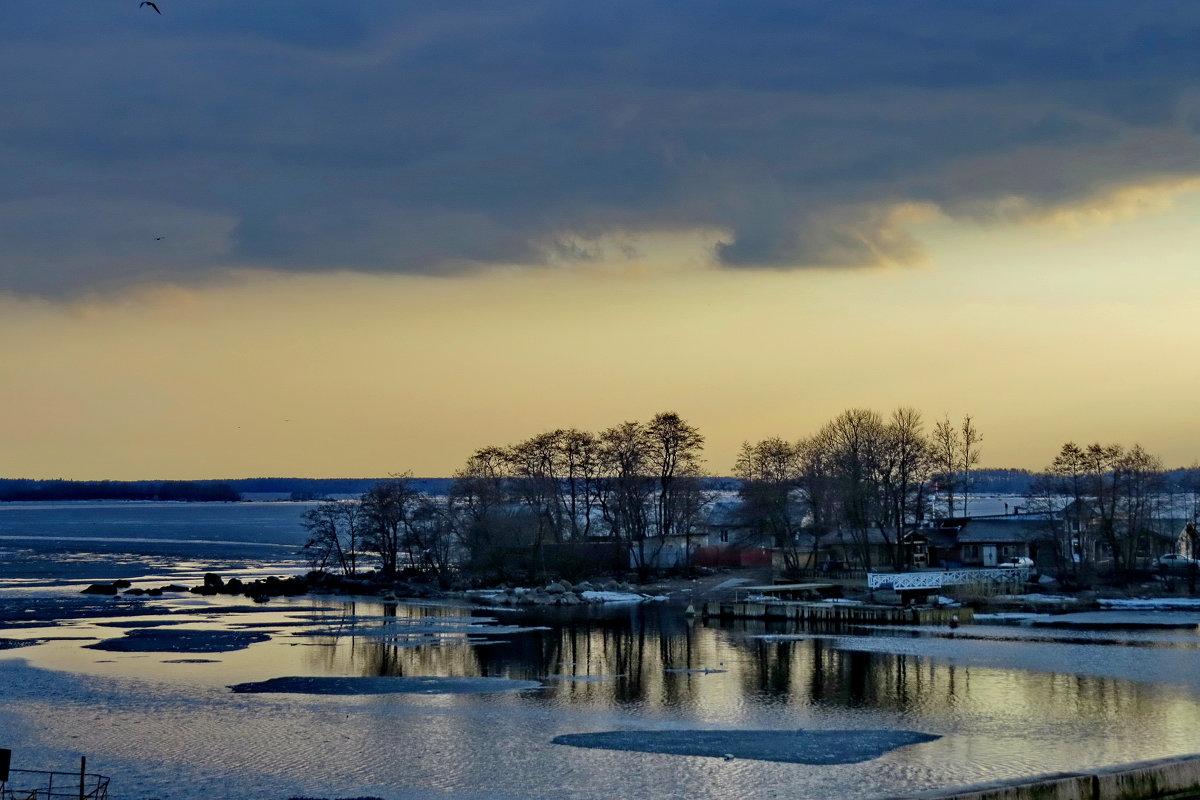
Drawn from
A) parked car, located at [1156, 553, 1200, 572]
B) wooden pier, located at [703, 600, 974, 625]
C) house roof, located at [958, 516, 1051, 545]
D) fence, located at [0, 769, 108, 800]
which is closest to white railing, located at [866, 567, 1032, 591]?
wooden pier, located at [703, 600, 974, 625]

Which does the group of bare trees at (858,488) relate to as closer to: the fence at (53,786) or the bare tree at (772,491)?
the bare tree at (772,491)

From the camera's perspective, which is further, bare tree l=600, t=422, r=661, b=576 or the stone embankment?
bare tree l=600, t=422, r=661, b=576

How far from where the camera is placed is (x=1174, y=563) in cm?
9150

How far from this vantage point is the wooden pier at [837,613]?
69.3 m

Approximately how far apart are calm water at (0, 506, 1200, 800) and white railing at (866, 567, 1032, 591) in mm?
17203

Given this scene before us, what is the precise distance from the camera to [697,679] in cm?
4528

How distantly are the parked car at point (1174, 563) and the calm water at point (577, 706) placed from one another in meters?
30.1

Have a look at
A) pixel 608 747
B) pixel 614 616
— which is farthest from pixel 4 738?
pixel 614 616

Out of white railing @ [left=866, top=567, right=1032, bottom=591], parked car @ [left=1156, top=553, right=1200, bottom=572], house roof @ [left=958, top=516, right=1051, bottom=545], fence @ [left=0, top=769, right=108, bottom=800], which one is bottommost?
fence @ [left=0, top=769, right=108, bottom=800]

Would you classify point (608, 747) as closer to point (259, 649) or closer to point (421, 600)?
point (259, 649)

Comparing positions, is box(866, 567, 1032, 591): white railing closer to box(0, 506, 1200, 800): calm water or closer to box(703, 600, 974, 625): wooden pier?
box(703, 600, 974, 625): wooden pier

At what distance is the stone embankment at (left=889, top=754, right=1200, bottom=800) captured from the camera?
19.6 m

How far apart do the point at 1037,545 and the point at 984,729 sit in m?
67.3

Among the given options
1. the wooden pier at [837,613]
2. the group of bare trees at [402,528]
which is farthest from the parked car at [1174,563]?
the group of bare trees at [402,528]
